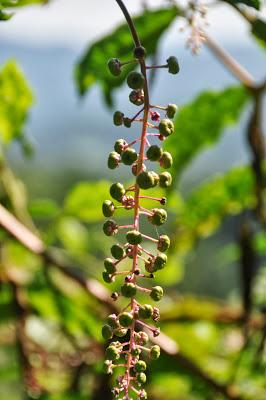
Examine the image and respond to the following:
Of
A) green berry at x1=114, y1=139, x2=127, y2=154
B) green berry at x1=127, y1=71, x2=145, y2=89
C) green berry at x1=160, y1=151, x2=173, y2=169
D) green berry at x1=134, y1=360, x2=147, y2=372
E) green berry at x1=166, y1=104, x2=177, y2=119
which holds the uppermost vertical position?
green berry at x1=127, y1=71, x2=145, y2=89

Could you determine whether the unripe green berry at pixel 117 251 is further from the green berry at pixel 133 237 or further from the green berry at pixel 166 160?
the green berry at pixel 166 160

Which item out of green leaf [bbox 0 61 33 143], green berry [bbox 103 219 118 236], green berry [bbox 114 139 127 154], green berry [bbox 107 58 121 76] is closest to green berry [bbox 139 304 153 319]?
green berry [bbox 103 219 118 236]

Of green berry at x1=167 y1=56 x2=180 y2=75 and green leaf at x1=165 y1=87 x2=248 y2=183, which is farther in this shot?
green leaf at x1=165 y1=87 x2=248 y2=183

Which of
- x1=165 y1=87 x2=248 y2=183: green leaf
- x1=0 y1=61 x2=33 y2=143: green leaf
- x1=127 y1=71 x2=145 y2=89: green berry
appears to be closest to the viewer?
x1=127 y1=71 x2=145 y2=89: green berry

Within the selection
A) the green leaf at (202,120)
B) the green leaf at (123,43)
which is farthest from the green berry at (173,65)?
the green leaf at (202,120)

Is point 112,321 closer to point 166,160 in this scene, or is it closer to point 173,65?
point 166,160

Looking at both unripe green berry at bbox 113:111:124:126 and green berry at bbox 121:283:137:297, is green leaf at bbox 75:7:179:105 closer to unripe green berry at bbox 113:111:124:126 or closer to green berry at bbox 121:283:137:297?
unripe green berry at bbox 113:111:124:126

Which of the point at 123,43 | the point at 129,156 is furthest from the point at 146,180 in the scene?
the point at 123,43
